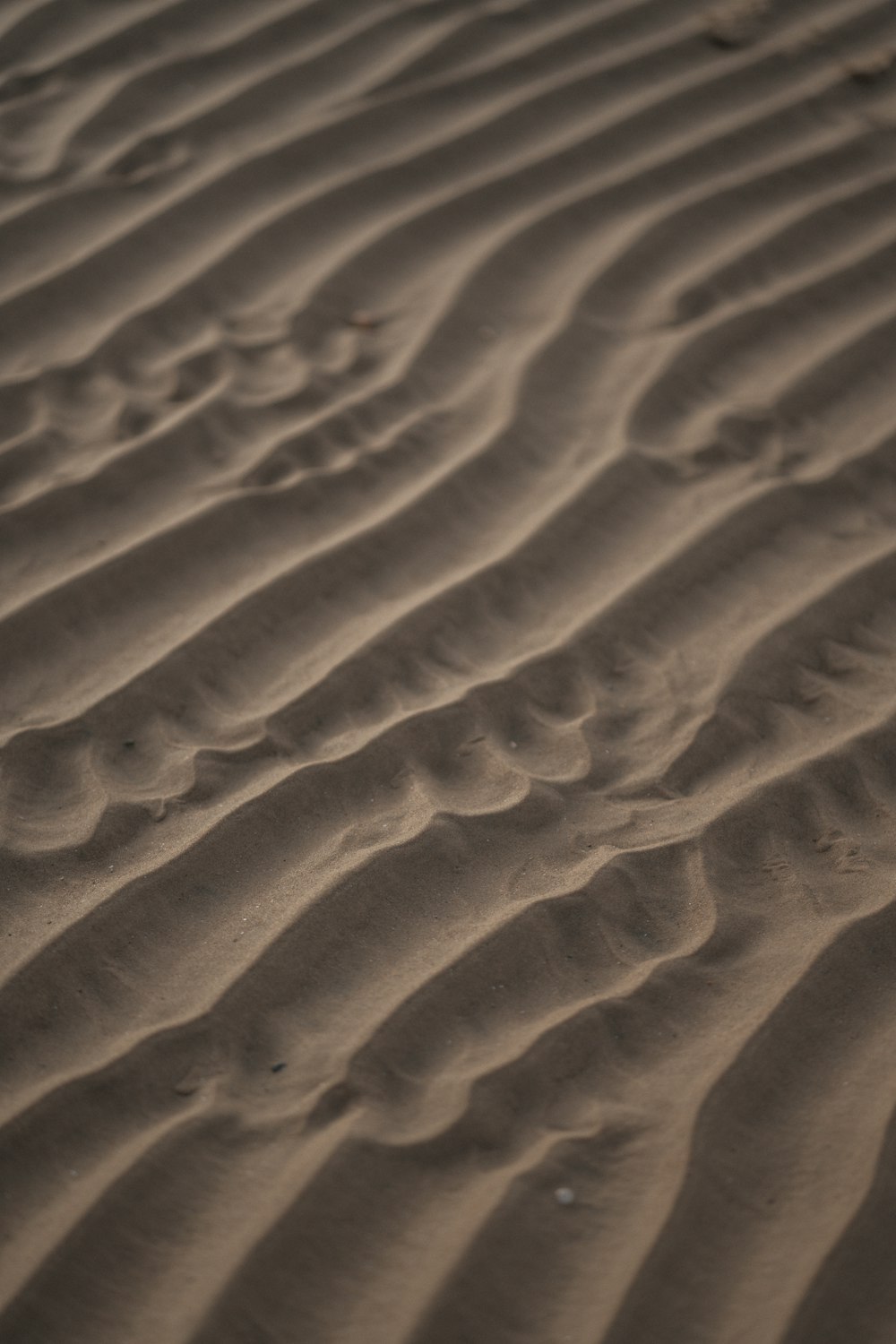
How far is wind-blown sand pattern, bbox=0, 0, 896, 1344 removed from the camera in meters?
1.48

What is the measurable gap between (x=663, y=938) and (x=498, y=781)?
37 centimetres

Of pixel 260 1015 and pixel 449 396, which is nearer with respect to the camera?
pixel 260 1015

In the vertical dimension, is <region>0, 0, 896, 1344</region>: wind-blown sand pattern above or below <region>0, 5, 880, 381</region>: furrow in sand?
below

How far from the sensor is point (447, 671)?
2.09 meters

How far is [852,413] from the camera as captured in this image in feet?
8.45

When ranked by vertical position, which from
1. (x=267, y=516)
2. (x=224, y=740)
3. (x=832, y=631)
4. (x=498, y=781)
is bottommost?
(x=832, y=631)

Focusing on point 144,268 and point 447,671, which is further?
point 144,268

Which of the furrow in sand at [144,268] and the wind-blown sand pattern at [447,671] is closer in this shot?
the wind-blown sand pattern at [447,671]

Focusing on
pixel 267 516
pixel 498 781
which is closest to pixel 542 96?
pixel 267 516

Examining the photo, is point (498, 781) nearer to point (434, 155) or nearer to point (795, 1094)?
point (795, 1094)

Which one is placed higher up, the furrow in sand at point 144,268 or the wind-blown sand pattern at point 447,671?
the furrow in sand at point 144,268

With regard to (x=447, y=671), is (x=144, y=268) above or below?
above

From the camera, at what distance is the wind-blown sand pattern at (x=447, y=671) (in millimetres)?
1480

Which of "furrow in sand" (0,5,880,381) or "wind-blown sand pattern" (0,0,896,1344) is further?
"furrow in sand" (0,5,880,381)
